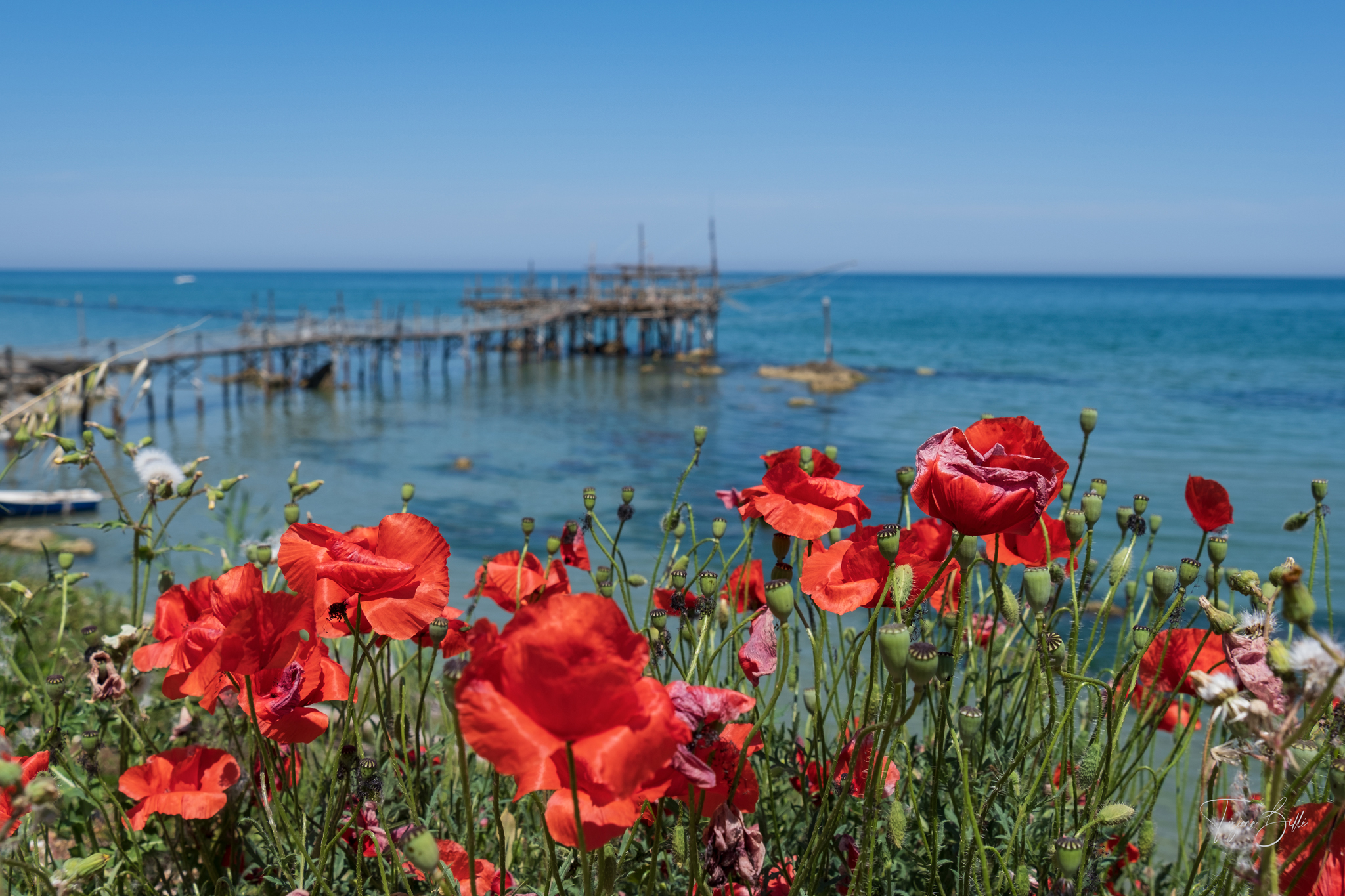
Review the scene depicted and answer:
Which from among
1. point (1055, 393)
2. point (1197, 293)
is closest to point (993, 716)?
point (1055, 393)

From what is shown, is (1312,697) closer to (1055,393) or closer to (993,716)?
(993,716)

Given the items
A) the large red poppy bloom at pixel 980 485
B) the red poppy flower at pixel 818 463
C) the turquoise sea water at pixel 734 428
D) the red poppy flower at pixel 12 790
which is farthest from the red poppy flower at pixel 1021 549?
the turquoise sea water at pixel 734 428

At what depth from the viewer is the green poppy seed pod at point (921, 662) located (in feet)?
2.63

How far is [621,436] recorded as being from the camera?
1909cm

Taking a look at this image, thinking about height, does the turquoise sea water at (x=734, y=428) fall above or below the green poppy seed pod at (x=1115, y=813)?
below

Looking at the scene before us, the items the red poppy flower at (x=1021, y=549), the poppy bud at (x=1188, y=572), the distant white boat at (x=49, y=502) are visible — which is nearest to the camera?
the poppy bud at (x=1188, y=572)

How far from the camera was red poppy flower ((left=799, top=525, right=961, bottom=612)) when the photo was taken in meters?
1.12

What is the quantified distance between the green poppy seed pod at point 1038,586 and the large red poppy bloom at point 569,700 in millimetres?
484

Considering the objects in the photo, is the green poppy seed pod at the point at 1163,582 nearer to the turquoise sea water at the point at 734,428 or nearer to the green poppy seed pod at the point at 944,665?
the green poppy seed pod at the point at 944,665

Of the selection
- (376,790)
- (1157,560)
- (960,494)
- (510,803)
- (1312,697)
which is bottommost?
(1157,560)

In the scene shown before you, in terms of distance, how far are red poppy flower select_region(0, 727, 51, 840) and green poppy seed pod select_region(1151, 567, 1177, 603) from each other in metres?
1.25

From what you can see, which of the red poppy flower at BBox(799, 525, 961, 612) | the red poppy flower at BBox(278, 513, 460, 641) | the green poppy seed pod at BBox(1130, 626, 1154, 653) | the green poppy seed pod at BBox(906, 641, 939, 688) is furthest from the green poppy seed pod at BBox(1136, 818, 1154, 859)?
the red poppy flower at BBox(278, 513, 460, 641)

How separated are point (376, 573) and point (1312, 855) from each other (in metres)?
0.94

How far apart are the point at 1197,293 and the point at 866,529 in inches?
4722
